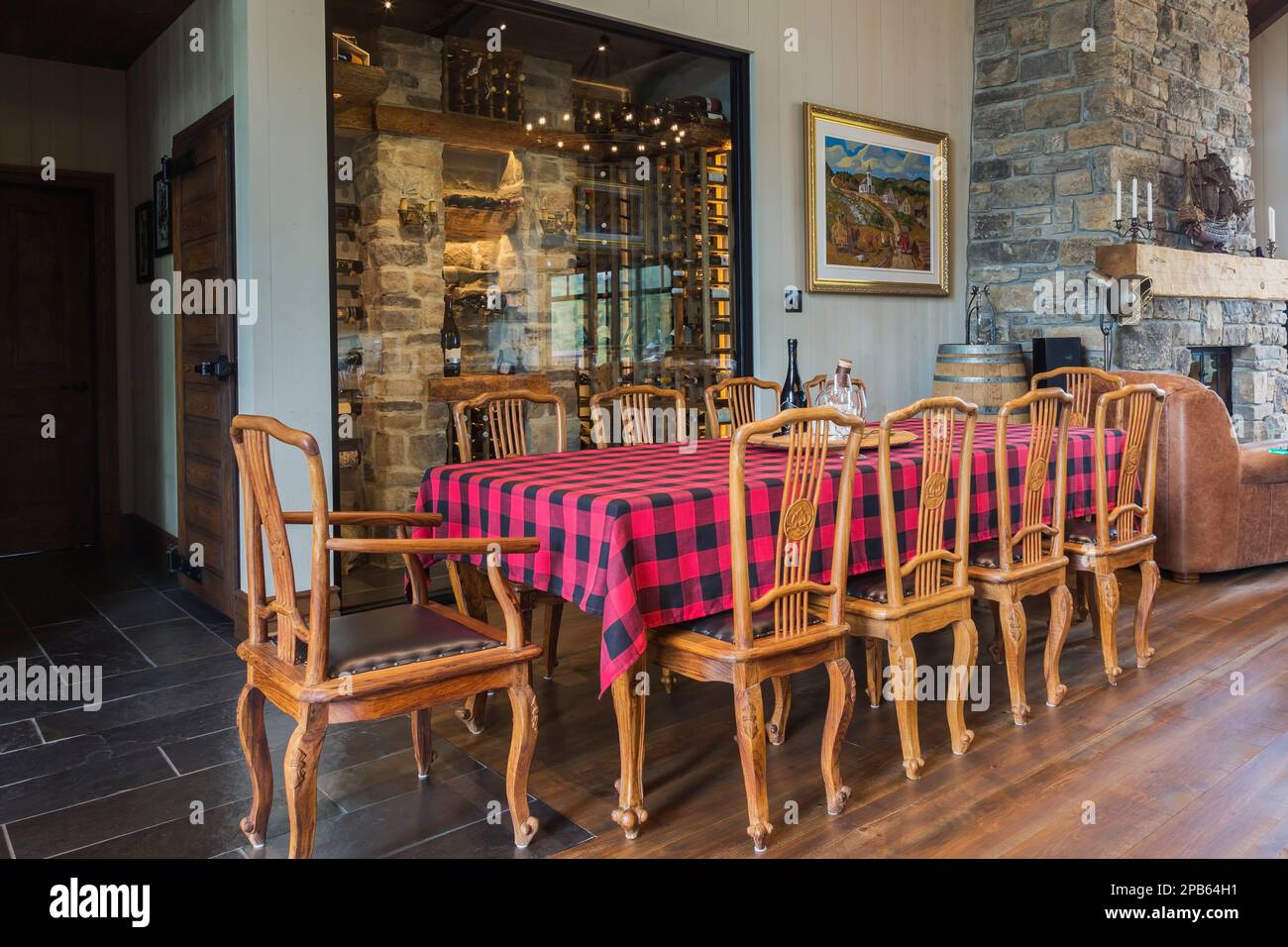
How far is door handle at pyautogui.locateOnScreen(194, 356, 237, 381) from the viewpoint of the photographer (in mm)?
3854

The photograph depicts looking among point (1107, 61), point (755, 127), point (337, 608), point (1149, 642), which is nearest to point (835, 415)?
point (1149, 642)

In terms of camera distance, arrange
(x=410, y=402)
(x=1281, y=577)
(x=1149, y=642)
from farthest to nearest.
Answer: (x=1281, y=577) → (x=410, y=402) → (x=1149, y=642)

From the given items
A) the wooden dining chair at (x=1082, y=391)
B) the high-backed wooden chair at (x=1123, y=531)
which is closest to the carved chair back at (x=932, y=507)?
the high-backed wooden chair at (x=1123, y=531)

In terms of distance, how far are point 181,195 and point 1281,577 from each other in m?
5.43

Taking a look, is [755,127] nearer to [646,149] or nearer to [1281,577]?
[646,149]

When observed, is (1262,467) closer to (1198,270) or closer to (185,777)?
(1198,270)

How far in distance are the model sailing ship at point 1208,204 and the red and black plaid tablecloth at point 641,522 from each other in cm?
455

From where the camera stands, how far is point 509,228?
459 cm

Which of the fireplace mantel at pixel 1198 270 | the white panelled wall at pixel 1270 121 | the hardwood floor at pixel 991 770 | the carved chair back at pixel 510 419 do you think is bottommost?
the hardwood floor at pixel 991 770

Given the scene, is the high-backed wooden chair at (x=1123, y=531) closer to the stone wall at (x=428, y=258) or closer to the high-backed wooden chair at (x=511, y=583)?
the high-backed wooden chair at (x=511, y=583)

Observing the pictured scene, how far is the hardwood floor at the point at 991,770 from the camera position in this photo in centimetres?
219

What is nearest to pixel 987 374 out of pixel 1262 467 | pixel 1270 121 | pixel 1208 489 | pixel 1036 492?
pixel 1208 489

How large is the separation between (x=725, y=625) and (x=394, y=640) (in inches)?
28.7
